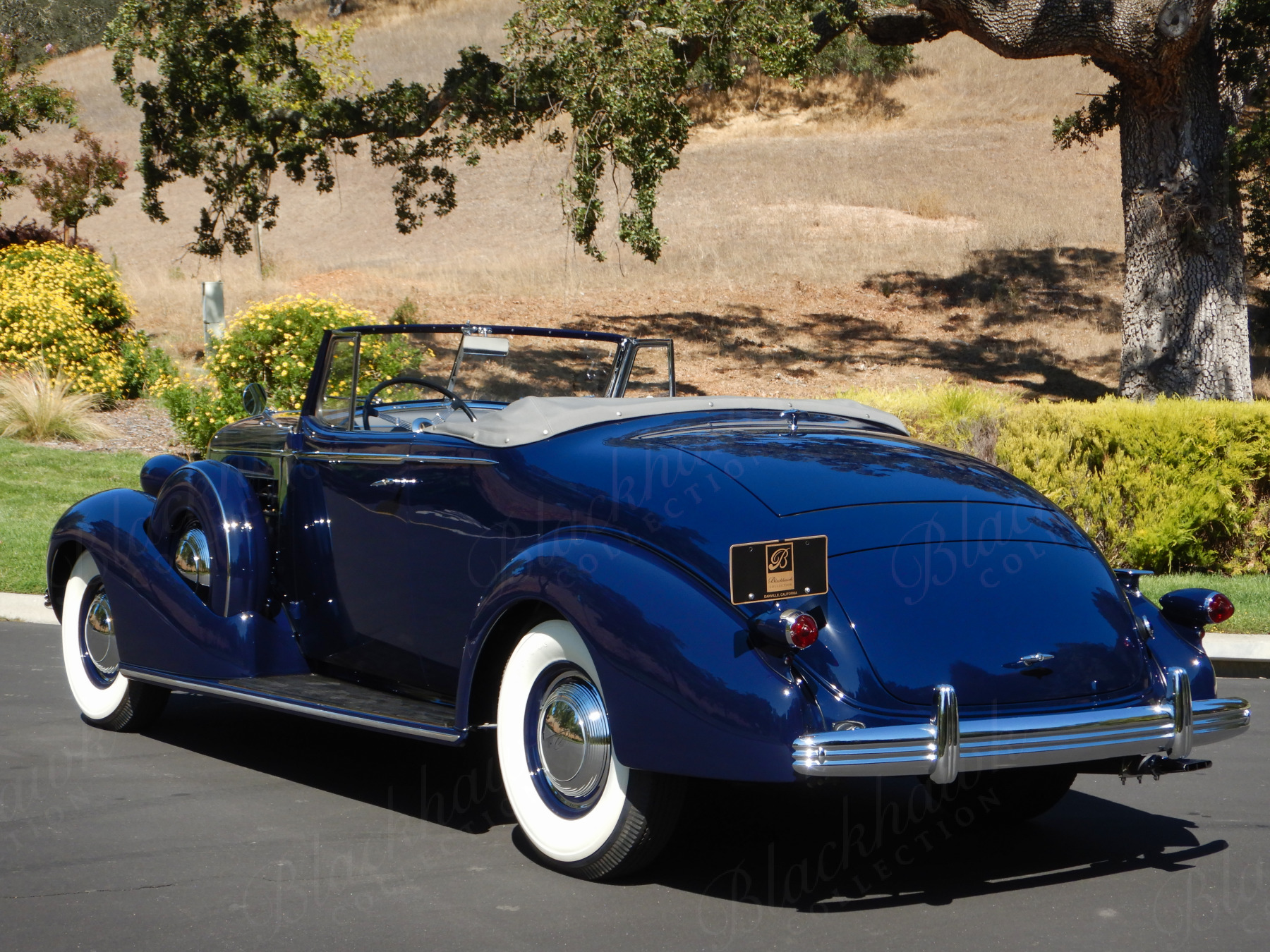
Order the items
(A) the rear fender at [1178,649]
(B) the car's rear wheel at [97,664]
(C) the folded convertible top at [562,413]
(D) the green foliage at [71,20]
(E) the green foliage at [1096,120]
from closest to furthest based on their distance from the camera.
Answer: (A) the rear fender at [1178,649], (C) the folded convertible top at [562,413], (B) the car's rear wheel at [97,664], (E) the green foliage at [1096,120], (D) the green foliage at [71,20]

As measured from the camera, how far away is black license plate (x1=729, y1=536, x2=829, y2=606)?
353 centimetres

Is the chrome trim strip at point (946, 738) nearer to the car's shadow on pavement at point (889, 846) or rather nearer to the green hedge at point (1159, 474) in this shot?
the car's shadow on pavement at point (889, 846)

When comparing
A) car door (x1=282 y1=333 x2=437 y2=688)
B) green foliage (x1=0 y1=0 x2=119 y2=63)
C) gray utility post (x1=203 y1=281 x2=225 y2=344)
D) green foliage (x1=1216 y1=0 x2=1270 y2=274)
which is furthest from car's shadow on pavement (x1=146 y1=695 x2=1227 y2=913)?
green foliage (x1=0 y1=0 x2=119 y2=63)

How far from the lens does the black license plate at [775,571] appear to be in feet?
11.6

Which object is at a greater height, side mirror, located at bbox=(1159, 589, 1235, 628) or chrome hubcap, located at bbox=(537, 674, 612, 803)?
side mirror, located at bbox=(1159, 589, 1235, 628)

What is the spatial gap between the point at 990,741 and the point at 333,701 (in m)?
2.28

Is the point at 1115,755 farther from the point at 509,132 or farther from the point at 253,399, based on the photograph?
the point at 509,132

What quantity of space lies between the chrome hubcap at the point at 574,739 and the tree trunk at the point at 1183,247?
13.7m

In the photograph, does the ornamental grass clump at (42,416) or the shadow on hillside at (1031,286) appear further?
the shadow on hillside at (1031,286)

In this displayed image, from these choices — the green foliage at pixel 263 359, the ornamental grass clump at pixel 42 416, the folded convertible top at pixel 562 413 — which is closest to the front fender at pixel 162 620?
the folded convertible top at pixel 562 413

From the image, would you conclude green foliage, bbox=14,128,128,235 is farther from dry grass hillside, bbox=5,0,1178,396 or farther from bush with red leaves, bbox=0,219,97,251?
bush with red leaves, bbox=0,219,97,251

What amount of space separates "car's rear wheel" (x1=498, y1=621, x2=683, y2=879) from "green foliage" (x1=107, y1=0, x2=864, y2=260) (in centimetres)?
1158

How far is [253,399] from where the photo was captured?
593cm

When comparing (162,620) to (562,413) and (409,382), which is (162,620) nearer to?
(409,382)
